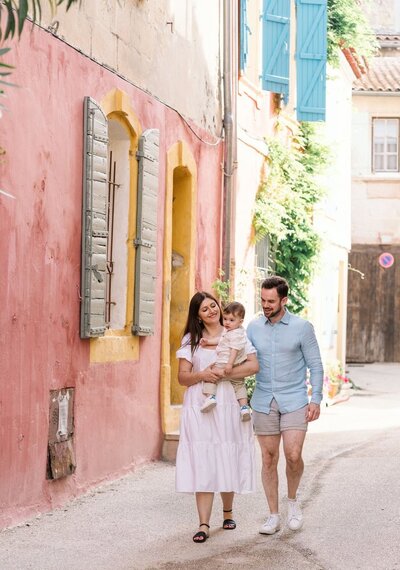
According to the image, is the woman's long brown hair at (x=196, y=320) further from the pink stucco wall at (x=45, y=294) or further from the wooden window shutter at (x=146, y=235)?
the wooden window shutter at (x=146, y=235)

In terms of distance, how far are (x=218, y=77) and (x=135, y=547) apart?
7594 mm

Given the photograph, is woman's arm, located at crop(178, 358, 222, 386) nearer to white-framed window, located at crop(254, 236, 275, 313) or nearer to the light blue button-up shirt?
the light blue button-up shirt

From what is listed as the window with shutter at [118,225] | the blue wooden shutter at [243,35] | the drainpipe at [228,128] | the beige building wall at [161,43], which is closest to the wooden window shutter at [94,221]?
the beige building wall at [161,43]

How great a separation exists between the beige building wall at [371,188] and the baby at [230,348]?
837 inches

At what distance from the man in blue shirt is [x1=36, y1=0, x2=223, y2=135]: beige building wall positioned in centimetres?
277

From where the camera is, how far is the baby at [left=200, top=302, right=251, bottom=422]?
844 cm

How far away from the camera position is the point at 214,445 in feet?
28.0

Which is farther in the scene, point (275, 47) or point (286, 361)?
point (275, 47)

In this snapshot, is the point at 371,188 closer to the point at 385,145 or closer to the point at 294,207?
the point at 385,145

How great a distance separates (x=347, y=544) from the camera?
820cm

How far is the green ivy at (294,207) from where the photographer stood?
1670 centimetres

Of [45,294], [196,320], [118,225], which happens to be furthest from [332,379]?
[196,320]

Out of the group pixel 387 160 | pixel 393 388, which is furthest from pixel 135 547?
pixel 387 160

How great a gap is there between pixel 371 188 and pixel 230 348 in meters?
21.7
